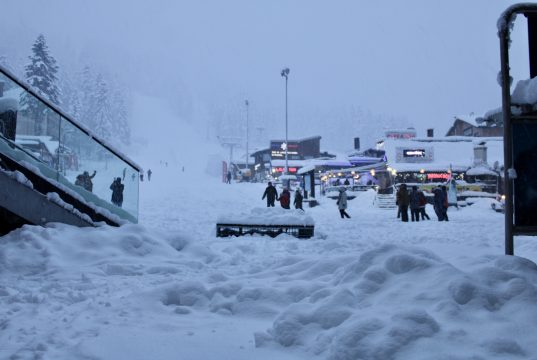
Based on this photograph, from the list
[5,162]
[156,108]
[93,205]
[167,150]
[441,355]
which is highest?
[156,108]

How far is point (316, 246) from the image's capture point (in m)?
10.1

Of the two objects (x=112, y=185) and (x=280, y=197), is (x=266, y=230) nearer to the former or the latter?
(x=112, y=185)

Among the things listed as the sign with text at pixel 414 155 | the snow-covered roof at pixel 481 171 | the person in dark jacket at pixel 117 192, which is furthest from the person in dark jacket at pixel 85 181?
the sign with text at pixel 414 155

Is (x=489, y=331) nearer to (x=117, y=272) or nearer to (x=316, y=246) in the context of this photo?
(x=117, y=272)

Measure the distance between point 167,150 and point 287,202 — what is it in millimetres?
94894

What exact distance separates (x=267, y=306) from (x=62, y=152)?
693 cm

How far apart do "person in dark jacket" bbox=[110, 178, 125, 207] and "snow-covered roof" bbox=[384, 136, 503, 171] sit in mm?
37797

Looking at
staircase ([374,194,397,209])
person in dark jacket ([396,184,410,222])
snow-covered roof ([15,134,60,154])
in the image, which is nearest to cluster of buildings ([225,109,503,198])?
staircase ([374,194,397,209])

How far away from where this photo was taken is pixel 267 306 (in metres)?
4.88

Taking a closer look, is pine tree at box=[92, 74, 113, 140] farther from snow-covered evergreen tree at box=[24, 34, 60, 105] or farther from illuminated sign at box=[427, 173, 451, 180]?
illuminated sign at box=[427, 173, 451, 180]

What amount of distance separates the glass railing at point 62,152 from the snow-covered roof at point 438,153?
124 ft

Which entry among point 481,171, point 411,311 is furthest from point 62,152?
point 481,171

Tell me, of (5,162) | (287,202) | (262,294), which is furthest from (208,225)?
(262,294)

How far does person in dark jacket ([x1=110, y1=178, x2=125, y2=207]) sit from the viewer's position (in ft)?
35.4
